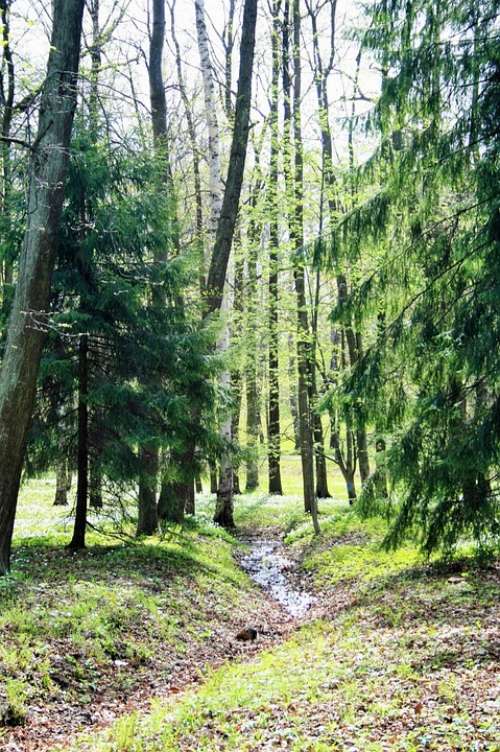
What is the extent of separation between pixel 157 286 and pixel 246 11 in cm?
777

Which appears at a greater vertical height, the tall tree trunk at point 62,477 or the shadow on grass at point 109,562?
the tall tree trunk at point 62,477

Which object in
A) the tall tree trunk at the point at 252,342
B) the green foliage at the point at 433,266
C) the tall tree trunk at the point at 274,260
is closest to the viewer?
the green foliage at the point at 433,266

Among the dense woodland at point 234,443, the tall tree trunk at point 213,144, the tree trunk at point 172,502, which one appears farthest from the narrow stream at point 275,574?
the tall tree trunk at point 213,144

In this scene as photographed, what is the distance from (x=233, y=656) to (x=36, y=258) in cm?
555

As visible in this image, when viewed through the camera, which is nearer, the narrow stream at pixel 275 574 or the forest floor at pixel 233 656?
the forest floor at pixel 233 656

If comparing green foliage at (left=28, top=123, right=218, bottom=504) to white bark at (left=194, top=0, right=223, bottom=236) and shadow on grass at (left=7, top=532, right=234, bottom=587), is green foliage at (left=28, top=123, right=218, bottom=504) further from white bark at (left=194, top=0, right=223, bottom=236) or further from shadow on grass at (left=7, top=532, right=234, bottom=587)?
white bark at (left=194, top=0, right=223, bottom=236)

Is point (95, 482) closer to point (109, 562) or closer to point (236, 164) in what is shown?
point (109, 562)

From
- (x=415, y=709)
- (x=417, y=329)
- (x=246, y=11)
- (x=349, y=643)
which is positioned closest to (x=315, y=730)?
(x=415, y=709)

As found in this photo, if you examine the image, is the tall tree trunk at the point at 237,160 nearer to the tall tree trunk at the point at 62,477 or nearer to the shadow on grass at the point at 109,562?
the tall tree trunk at the point at 62,477

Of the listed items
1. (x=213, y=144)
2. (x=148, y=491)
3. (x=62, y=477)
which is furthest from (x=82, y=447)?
(x=213, y=144)

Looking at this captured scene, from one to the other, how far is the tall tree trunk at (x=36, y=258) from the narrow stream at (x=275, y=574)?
4623 millimetres

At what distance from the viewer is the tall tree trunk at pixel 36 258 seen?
26.1 feet

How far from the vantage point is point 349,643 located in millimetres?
7156

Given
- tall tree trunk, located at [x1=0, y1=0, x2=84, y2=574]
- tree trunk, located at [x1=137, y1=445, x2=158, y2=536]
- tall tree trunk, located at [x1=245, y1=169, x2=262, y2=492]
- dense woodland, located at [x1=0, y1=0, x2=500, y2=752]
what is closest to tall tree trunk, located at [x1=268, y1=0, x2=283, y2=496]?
tall tree trunk, located at [x1=245, y1=169, x2=262, y2=492]
